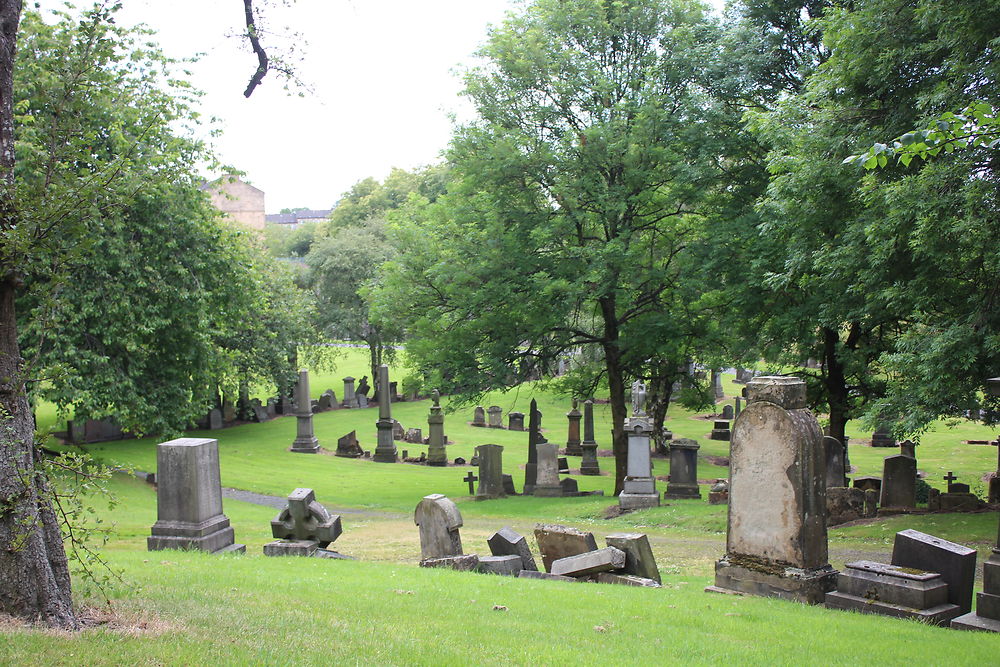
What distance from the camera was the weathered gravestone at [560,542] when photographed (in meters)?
10.2

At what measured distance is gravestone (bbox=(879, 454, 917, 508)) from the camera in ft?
53.9

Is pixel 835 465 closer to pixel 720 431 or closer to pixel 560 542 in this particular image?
pixel 560 542

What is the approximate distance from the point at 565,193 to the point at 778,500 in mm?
11903

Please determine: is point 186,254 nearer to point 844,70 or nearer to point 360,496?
point 360,496

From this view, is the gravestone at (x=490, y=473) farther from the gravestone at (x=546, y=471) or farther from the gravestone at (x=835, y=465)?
the gravestone at (x=835, y=465)

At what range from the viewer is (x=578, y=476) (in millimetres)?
25938

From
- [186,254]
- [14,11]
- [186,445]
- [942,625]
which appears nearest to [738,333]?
[942,625]

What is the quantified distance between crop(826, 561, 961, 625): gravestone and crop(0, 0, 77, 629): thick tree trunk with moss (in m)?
7.11

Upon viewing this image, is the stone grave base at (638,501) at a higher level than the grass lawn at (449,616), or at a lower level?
lower

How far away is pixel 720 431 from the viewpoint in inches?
1298

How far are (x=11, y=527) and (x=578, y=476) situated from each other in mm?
21560

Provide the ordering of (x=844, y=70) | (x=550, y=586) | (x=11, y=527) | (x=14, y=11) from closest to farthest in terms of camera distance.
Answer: (x=11, y=527) → (x=14, y=11) → (x=550, y=586) → (x=844, y=70)

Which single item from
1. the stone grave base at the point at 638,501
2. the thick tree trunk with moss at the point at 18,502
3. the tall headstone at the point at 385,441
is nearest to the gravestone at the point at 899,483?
the stone grave base at the point at 638,501

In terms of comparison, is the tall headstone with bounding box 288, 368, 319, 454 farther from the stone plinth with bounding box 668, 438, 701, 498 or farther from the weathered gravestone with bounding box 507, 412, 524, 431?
the stone plinth with bounding box 668, 438, 701, 498
